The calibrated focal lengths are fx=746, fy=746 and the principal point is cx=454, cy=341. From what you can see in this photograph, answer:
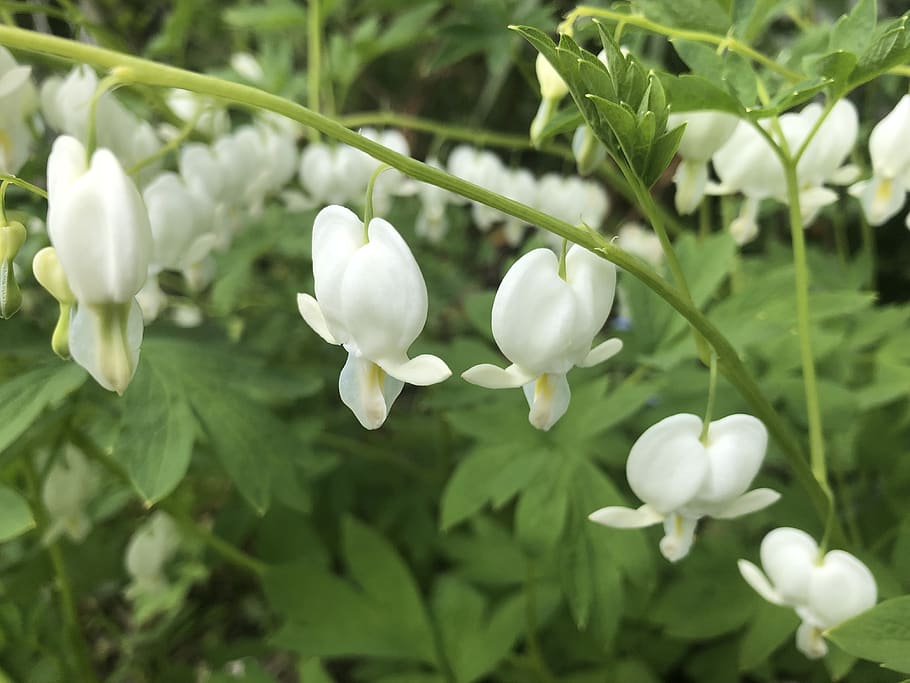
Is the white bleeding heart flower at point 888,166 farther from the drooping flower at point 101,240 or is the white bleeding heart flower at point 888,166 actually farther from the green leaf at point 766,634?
the drooping flower at point 101,240

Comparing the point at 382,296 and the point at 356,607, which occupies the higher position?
the point at 382,296

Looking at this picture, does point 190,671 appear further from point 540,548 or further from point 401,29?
point 401,29

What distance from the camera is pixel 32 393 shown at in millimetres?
907

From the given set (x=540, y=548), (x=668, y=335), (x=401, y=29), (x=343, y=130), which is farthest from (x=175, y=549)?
(x=401, y=29)

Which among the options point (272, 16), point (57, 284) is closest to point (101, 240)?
point (57, 284)

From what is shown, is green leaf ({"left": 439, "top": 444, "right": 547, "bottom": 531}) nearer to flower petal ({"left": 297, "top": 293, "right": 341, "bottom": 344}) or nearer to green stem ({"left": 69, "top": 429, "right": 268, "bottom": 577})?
green stem ({"left": 69, "top": 429, "right": 268, "bottom": 577})

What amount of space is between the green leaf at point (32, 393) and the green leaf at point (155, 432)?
73 millimetres

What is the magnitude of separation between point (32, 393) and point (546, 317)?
654 mm

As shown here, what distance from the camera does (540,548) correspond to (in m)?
0.99

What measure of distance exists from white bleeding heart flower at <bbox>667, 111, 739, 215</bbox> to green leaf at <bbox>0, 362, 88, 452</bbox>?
773 mm

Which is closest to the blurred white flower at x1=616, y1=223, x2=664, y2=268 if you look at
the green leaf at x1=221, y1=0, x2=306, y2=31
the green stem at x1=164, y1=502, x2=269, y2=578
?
the green leaf at x1=221, y1=0, x2=306, y2=31

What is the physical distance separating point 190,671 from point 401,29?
153 centimetres

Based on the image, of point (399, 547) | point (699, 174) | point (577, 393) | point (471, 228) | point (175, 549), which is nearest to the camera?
point (699, 174)

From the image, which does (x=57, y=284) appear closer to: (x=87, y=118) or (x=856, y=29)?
(x=87, y=118)
